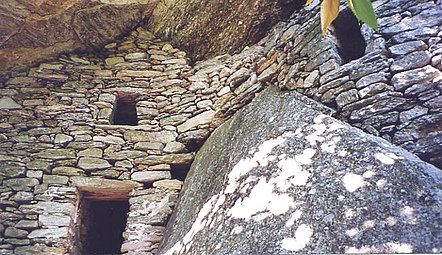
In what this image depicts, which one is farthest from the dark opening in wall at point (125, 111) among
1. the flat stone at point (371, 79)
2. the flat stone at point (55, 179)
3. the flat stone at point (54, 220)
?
the flat stone at point (371, 79)

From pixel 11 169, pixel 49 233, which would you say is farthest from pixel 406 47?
pixel 11 169

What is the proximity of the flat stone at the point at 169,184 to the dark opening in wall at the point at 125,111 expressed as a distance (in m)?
1.10

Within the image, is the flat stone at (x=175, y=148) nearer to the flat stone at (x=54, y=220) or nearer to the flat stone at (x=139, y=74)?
the flat stone at (x=139, y=74)

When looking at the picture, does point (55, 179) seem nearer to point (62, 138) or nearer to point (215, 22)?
point (62, 138)

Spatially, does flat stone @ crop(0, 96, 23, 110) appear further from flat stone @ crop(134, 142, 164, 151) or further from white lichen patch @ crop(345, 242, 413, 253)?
white lichen patch @ crop(345, 242, 413, 253)

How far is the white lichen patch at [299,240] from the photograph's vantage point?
2.10 m

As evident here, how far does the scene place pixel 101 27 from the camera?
5.04 metres

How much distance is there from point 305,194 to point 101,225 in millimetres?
2761

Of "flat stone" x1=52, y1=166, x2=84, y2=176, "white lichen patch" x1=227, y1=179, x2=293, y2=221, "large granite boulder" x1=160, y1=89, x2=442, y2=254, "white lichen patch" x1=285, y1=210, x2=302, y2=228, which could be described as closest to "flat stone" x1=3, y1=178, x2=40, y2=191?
"flat stone" x1=52, y1=166, x2=84, y2=176

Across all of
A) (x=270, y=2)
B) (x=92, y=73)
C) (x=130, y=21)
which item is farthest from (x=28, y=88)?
(x=270, y=2)

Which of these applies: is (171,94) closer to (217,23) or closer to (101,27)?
(217,23)

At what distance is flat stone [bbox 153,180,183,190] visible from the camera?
3963 mm

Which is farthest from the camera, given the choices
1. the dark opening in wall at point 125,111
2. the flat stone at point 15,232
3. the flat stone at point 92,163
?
the dark opening in wall at point 125,111

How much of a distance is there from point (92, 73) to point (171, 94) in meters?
0.94
